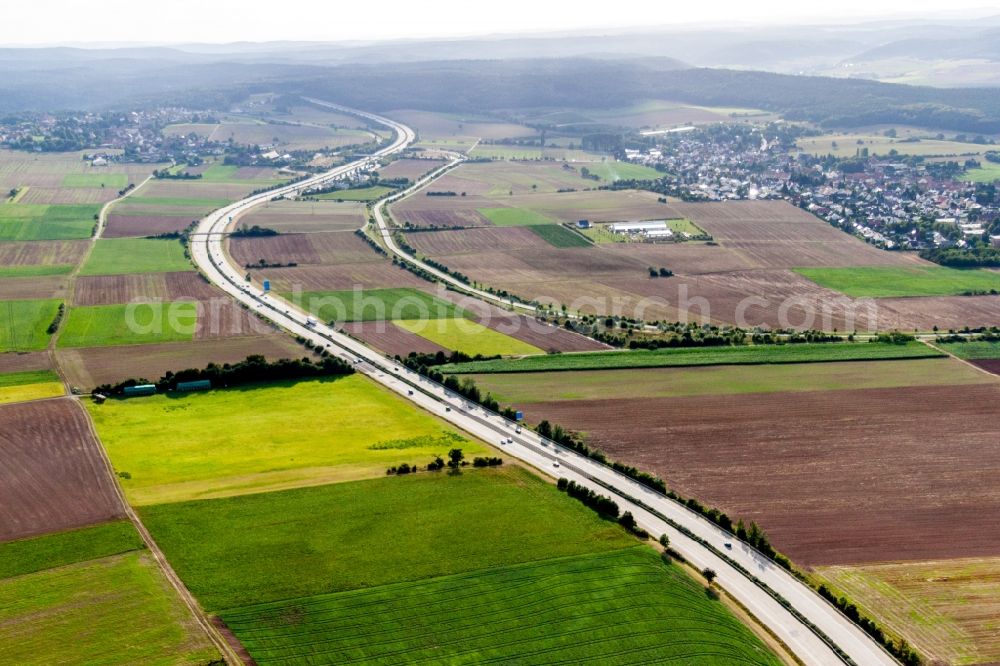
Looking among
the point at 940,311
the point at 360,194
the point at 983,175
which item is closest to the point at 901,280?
the point at 940,311

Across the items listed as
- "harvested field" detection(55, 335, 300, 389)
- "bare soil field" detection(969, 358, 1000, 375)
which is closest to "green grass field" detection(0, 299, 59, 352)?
"harvested field" detection(55, 335, 300, 389)

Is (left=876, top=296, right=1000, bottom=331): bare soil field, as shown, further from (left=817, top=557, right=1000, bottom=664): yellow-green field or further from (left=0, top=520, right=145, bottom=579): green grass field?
(left=0, top=520, right=145, bottom=579): green grass field

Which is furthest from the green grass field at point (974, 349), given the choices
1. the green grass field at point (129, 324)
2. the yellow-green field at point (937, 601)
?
the green grass field at point (129, 324)

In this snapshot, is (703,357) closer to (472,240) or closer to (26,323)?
(472,240)

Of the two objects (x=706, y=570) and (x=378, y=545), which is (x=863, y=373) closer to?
(x=706, y=570)

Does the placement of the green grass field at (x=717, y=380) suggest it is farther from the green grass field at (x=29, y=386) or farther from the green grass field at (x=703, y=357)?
the green grass field at (x=29, y=386)
